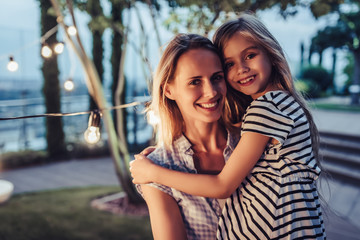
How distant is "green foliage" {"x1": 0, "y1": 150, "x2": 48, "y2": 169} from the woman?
257 inches

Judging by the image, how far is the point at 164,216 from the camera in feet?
3.94

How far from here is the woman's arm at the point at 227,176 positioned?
117 cm

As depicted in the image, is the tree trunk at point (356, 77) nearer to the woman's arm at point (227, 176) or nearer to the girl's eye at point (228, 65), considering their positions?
the girl's eye at point (228, 65)

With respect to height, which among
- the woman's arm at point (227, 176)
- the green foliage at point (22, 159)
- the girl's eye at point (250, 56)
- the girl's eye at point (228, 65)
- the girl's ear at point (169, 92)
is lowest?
the green foliage at point (22, 159)

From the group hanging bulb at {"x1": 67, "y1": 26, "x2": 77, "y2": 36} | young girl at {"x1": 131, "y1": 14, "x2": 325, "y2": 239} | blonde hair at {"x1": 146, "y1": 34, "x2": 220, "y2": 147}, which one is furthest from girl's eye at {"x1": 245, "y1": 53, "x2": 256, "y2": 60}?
hanging bulb at {"x1": 67, "y1": 26, "x2": 77, "y2": 36}

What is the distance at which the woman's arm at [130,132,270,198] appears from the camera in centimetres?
117

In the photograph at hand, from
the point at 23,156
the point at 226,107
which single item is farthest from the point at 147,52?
the point at 23,156

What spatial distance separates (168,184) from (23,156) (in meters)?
6.87

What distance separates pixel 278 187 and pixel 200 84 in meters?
0.53

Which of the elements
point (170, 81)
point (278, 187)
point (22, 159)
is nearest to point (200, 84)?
point (170, 81)

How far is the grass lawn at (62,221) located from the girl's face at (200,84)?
2760mm

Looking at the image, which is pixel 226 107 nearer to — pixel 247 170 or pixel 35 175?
pixel 247 170

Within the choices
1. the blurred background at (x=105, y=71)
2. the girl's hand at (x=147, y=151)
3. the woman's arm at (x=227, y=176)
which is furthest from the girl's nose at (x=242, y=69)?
the blurred background at (x=105, y=71)

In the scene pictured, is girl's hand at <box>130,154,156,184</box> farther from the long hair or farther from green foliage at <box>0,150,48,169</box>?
green foliage at <box>0,150,48,169</box>
